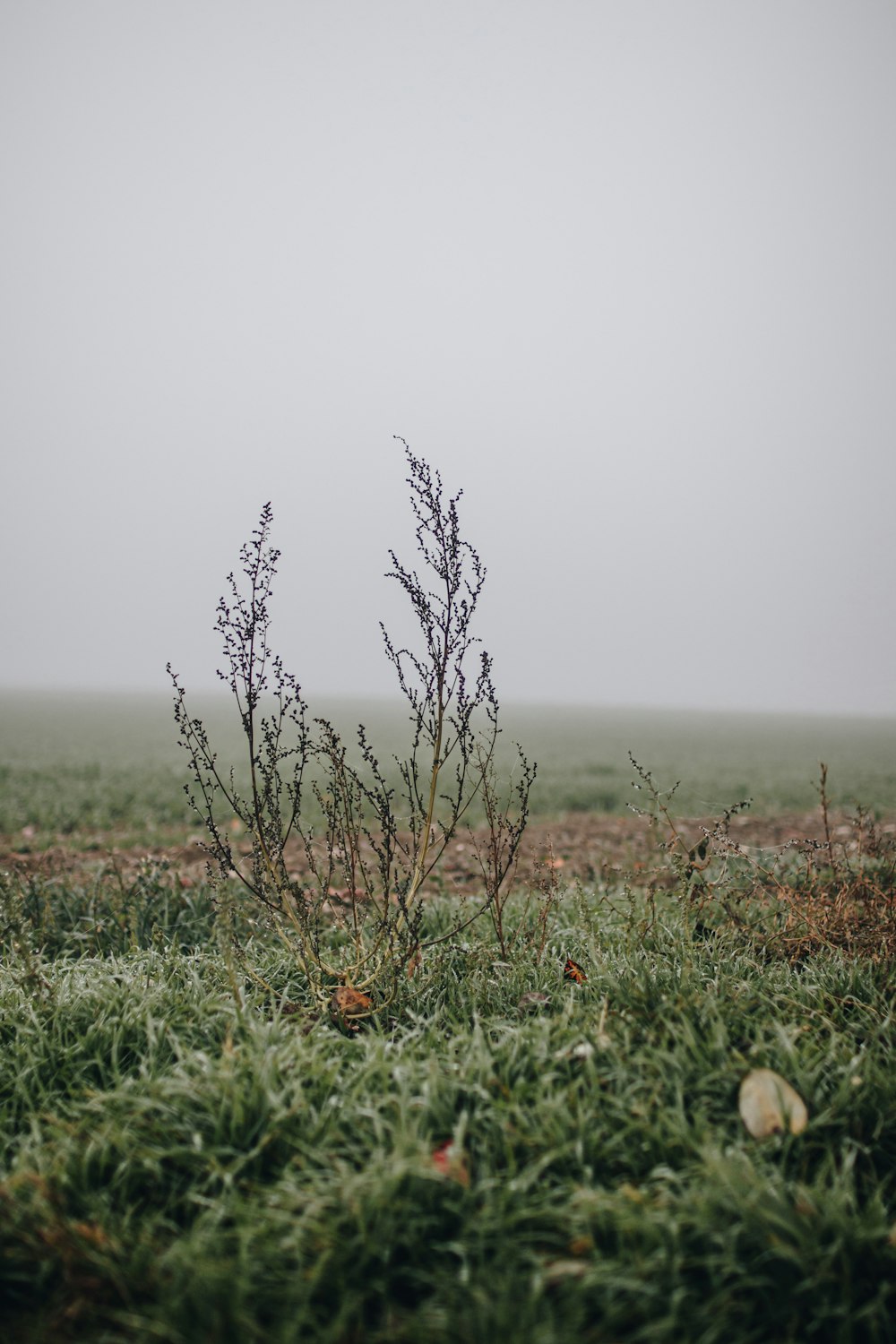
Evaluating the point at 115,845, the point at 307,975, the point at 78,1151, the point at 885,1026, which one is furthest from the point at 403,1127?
the point at 115,845

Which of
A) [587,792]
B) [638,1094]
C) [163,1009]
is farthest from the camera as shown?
[587,792]

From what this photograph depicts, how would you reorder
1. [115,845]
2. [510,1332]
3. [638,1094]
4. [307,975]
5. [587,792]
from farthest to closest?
[587,792] < [115,845] < [307,975] < [638,1094] < [510,1332]

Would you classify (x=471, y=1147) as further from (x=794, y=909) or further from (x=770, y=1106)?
(x=794, y=909)

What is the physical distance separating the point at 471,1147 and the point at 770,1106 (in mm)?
1050

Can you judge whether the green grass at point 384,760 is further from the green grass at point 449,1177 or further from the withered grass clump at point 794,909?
the green grass at point 449,1177

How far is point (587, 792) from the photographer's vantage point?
44.3 ft

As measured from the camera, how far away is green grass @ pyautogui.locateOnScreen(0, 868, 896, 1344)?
1.76m

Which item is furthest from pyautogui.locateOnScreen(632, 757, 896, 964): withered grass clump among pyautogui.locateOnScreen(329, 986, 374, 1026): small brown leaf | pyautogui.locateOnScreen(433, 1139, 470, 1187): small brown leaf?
pyautogui.locateOnScreen(433, 1139, 470, 1187): small brown leaf

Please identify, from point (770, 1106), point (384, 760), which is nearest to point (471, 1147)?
point (770, 1106)

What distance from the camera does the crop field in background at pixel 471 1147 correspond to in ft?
5.81

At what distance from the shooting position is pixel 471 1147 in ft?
7.39

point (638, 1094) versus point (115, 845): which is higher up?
point (638, 1094)

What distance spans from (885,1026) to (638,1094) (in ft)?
4.12

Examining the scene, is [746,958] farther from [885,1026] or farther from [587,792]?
[587,792]
